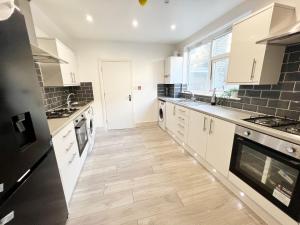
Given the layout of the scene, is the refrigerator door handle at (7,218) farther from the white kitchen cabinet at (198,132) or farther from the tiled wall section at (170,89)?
the tiled wall section at (170,89)

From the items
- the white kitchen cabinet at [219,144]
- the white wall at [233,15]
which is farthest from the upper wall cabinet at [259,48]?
the white kitchen cabinet at [219,144]

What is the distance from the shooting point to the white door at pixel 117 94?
3934mm

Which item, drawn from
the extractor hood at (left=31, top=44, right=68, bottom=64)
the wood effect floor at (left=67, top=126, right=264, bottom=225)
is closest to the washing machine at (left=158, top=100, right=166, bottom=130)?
the wood effect floor at (left=67, top=126, right=264, bottom=225)

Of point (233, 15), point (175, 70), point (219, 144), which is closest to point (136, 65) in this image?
point (175, 70)

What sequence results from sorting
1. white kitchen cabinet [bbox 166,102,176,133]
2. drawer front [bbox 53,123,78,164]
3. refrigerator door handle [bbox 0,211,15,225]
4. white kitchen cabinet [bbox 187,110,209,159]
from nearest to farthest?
refrigerator door handle [bbox 0,211,15,225], drawer front [bbox 53,123,78,164], white kitchen cabinet [bbox 187,110,209,159], white kitchen cabinet [bbox 166,102,176,133]

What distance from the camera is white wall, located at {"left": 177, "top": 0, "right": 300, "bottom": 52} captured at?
1.69 m

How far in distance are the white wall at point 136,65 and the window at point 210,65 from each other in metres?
0.96

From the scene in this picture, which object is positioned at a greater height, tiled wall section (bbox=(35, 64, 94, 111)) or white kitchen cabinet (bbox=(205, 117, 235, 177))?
tiled wall section (bbox=(35, 64, 94, 111))

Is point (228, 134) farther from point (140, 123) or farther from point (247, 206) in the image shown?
point (140, 123)

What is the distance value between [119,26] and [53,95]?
1.90 metres

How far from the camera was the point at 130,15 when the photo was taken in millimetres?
2396

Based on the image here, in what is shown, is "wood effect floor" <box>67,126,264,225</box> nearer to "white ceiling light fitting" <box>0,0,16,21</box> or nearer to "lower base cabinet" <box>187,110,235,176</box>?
"lower base cabinet" <box>187,110,235,176</box>

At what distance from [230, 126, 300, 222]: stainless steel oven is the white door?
3.14m

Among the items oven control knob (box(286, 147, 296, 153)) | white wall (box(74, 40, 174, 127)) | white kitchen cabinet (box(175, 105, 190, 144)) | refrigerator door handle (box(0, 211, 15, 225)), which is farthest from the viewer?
white wall (box(74, 40, 174, 127))
